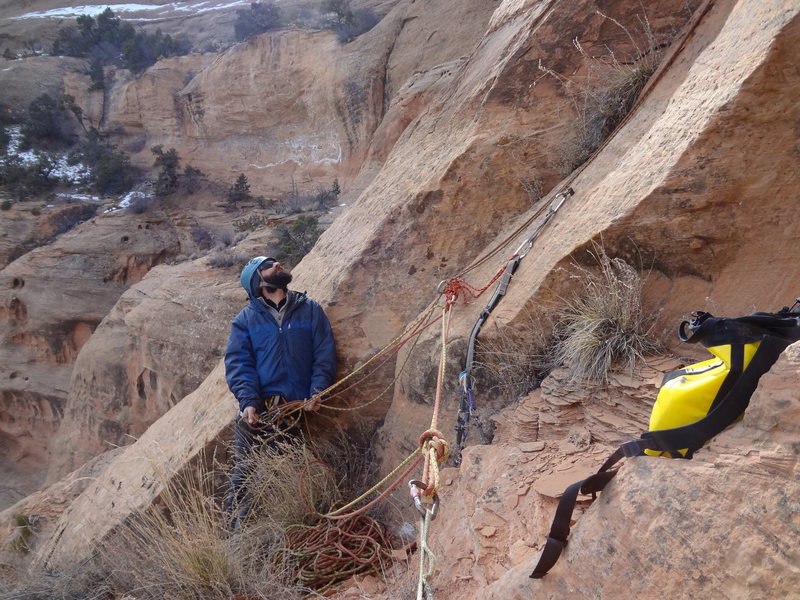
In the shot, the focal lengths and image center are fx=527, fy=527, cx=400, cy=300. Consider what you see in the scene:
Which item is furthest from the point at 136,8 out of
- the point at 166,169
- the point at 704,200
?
the point at 704,200

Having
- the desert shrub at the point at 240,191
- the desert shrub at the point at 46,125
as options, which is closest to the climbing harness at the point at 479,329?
the desert shrub at the point at 240,191

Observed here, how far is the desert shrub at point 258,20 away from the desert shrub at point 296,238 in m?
10.5

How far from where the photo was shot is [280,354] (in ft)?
13.0

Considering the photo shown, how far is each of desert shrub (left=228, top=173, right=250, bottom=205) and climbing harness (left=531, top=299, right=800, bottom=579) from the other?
17835 mm

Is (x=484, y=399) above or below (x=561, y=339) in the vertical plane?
below

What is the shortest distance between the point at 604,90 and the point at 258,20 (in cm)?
1943

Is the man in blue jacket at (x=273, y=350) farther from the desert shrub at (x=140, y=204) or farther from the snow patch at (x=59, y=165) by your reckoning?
the snow patch at (x=59, y=165)

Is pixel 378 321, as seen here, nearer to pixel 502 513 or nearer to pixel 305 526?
pixel 305 526

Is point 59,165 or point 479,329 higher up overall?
point 59,165

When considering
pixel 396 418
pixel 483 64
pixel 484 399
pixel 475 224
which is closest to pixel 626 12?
pixel 483 64

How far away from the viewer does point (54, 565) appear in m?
4.20

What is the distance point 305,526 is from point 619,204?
2642 mm

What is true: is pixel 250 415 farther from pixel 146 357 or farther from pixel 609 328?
pixel 146 357

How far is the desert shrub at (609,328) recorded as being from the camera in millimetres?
2512
